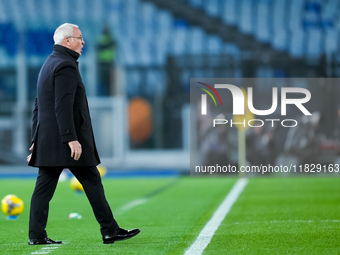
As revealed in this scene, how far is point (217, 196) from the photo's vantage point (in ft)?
27.3

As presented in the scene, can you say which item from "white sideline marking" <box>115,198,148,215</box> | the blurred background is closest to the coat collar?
"white sideline marking" <box>115,198,148,215</box>

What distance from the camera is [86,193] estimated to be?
154 inches

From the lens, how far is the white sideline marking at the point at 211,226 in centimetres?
376

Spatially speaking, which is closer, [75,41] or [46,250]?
[46,250]

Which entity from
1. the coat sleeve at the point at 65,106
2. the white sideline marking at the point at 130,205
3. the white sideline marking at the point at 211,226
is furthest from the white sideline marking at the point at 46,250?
the white sideline marking at the point at 130,205

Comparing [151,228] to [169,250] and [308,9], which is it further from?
[308,9]

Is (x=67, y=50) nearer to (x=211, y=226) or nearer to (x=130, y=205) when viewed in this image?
(x=211, y=226)

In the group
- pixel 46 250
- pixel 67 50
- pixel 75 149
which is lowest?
pixel 46 250

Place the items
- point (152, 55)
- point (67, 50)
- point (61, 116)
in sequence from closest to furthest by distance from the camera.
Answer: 1. point (61, 116)
2. point (67, 50)
3. point (152, 55)

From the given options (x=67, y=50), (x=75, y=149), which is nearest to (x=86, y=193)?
(x=75, y=149)

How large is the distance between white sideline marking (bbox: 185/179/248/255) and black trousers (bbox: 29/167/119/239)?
0.58 metres

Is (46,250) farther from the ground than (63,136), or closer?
closer

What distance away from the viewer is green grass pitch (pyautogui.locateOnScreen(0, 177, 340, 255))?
380cm

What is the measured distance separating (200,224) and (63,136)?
1868 mm
